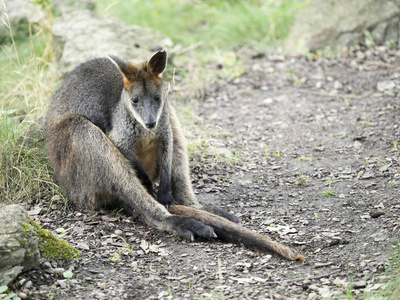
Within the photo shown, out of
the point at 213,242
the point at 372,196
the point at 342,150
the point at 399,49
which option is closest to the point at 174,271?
the point at 213,242

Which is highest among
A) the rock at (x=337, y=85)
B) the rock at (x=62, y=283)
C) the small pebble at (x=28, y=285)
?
the rock at (x=337, y=85)

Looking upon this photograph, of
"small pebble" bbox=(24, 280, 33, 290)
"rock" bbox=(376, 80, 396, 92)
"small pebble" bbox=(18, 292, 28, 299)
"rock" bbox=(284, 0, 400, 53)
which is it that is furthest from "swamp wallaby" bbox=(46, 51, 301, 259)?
"rock" bbox=(284, 0, 400, 53)

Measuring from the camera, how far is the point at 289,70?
28.3ft

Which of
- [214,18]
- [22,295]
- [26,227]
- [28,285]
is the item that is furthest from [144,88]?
[214,18]

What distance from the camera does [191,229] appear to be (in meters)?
4.39

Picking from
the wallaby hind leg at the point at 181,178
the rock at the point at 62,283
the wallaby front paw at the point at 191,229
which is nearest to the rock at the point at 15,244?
the rock at the point at 62,283

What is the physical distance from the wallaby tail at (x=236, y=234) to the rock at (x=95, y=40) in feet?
12.1

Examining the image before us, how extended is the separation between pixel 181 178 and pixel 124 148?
2.32 ft

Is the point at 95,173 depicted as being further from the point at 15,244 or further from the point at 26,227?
the point at 15,244

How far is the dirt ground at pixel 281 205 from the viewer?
371cm

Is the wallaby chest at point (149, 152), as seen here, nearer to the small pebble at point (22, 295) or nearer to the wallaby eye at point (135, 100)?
the wallaby eye at point (135, 100)

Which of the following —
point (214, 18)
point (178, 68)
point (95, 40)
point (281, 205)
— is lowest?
point (281, 205)

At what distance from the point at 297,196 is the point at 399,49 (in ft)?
15.1

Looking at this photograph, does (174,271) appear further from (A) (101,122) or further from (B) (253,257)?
(A) (101,122)
